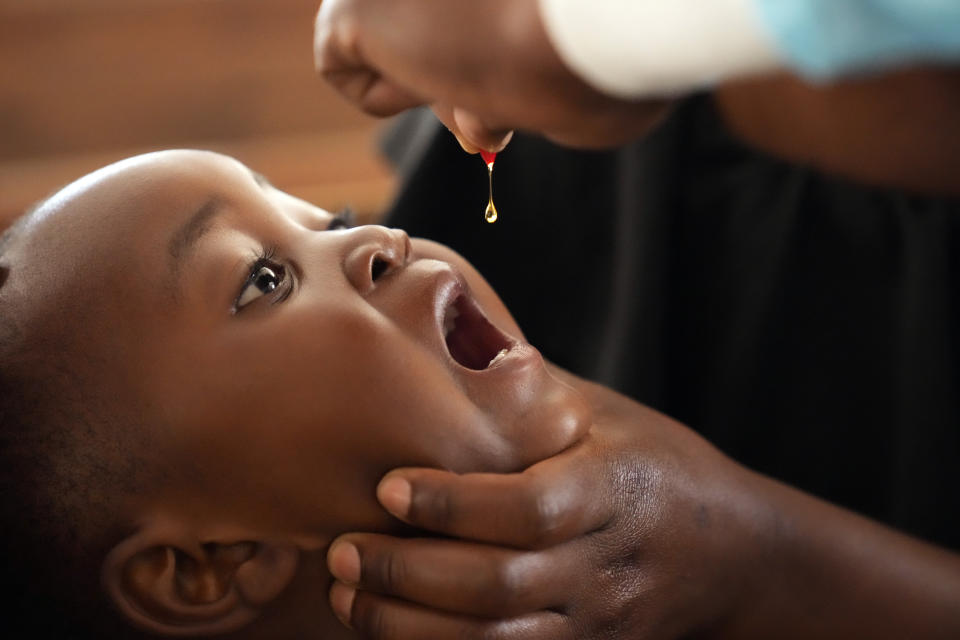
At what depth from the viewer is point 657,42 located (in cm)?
57

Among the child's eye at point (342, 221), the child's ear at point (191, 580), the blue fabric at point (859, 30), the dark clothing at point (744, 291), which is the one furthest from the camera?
the dark clothing at point (744, 291)

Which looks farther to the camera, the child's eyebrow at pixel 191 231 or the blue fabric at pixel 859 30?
the child's eyebrow at pixel 191 231

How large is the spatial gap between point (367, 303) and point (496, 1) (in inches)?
8.9

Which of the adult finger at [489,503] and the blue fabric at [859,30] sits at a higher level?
the blue fabric at [859,30]

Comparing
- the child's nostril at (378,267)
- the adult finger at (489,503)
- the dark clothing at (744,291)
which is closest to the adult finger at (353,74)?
the child's nostril at (378,267)

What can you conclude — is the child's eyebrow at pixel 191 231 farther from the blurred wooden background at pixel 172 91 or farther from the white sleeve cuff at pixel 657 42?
the blurred wooden background at pixel 172 91

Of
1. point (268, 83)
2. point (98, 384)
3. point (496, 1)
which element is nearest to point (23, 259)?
point (98, 384)

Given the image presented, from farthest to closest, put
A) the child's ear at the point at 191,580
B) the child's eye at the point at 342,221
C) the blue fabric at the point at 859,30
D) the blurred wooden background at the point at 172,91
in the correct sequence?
1. the blurred wooden background at the point at 172,91
2. the child's eye at the point at 342,221
3. the child's ear at the point at 191,580
4. the blue fabric at the point at 859,30

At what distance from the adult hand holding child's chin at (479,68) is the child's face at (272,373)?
0.43 ft

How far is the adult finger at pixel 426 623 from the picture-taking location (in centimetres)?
70

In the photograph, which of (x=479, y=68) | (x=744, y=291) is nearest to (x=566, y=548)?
(x=479, y=68)

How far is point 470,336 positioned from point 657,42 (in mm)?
308

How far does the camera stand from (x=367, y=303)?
756 mm

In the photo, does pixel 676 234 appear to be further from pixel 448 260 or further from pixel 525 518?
pixel 525 518
